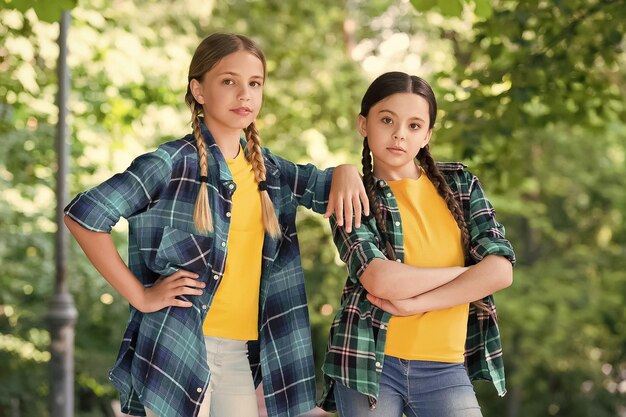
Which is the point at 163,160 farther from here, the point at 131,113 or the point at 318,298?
the point at 318,298

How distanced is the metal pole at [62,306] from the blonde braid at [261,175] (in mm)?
5392

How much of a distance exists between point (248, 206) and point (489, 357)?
88 centimetres

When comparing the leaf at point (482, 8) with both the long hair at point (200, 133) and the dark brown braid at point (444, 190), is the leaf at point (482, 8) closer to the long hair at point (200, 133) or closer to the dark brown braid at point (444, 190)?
the dark brown braid at point (444, 190)

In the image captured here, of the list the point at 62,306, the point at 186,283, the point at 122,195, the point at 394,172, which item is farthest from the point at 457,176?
the point at 62,306

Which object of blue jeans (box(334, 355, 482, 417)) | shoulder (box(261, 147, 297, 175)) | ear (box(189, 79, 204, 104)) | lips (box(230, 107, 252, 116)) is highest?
ear (box(189, 79, 204, 104))

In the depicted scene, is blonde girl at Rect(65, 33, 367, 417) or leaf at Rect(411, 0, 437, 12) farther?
leaf at Rect(411, 0, 437, 12)

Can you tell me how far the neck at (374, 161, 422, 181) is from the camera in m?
3.34

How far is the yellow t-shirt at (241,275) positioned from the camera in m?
3.18

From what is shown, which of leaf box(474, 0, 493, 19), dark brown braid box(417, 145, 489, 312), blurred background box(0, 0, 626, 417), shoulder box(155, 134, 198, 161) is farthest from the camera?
blurred background box(0, 0, 626, 417)

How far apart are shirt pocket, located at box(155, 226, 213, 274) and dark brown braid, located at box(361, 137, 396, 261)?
1.68 feet

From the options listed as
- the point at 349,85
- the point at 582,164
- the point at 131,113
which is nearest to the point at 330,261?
the point at 349,85

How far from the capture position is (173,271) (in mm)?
3141

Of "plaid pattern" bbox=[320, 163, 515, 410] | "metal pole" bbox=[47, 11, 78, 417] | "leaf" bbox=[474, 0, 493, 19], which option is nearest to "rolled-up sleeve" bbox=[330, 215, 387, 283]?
"plaid pattern" bbox=[320, 163, 515, 410]

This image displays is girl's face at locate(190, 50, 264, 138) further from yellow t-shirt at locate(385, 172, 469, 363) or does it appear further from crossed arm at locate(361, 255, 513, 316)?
crossed arm at locate(361, 255, 513, 316)
